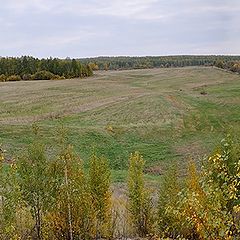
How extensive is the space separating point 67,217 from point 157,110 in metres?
48.6

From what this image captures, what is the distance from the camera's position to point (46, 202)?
21.3m

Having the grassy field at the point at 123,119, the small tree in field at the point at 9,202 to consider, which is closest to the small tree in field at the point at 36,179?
the small tree in field at the point at 9,202

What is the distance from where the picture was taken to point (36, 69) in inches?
4761

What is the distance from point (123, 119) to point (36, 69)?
2522 inches

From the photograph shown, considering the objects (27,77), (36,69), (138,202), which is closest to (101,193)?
(138,202)

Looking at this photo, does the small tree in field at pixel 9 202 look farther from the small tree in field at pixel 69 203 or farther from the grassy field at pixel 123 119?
the grassy field at pixel 123 119

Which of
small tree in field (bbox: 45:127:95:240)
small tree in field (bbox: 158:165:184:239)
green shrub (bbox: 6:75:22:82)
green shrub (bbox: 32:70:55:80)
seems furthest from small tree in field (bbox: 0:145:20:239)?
green shrub (bbox: 32:70:55:80)

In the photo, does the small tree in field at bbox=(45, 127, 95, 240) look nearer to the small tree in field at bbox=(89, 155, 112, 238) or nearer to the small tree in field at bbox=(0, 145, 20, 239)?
the small tree in field at bbox=(89, 155, 112, 238)

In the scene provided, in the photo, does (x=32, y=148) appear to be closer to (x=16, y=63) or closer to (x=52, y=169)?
(x=52, y=169)

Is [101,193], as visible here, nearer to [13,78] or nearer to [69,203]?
[69,203]

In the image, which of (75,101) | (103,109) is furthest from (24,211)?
(75,101)

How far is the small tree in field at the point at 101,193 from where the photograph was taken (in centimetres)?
2298

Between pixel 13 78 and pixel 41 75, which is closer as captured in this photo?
pixel 13 78

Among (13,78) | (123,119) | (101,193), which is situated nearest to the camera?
(101,193)
